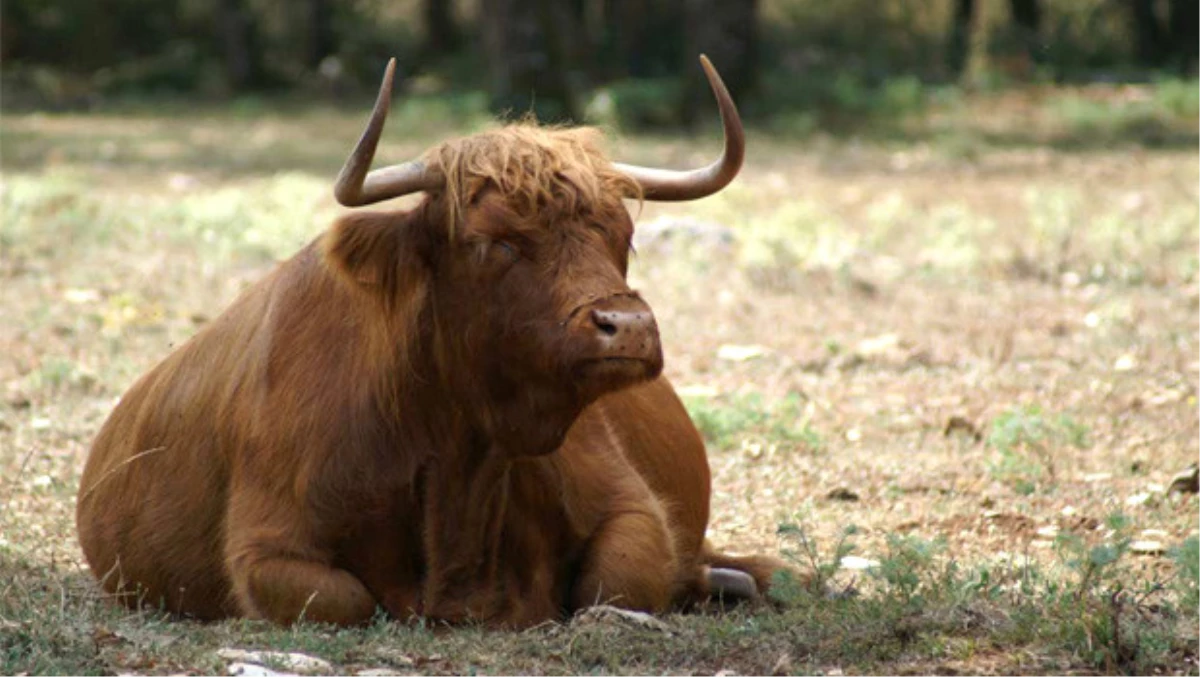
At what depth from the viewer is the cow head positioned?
508 cm

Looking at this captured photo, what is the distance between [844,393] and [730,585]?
3.32 meters

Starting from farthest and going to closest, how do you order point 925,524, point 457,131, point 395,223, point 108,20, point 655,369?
point 108,20
point 457,131
point 925,524
point 395,223
point 655,369

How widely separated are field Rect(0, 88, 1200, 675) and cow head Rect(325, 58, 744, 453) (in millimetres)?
674

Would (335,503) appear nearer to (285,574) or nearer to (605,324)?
(285,574)

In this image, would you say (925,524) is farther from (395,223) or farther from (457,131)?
(457,131)

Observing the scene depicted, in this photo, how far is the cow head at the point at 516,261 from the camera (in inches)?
200

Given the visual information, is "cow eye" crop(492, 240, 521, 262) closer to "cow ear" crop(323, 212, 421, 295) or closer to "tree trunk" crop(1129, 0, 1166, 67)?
"cow ear" crop(323, 212, 421, 295)

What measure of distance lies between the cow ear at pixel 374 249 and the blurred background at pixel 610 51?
55.3ft

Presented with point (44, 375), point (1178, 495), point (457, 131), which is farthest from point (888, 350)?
point (457, 131)

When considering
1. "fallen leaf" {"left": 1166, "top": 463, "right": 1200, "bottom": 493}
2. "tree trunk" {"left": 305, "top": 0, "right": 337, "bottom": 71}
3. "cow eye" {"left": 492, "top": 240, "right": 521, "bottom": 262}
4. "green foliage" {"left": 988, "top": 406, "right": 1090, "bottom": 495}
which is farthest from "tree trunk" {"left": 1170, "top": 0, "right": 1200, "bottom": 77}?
"cow eye" {"left": 492, "top": 240, "right": 521, "bottom": 262}

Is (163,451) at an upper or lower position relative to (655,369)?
lower

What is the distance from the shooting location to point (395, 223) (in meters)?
5.59

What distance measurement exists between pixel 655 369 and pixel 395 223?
38.1 inches

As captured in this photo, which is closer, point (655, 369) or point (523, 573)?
point (655, 369)
